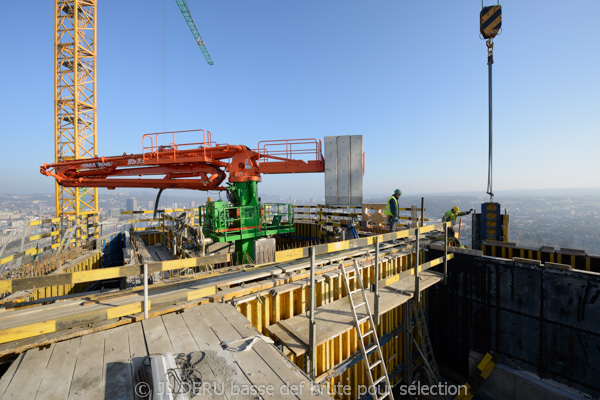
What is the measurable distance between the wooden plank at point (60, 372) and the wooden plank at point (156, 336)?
27.7 inches

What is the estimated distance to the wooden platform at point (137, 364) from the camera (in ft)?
7.90

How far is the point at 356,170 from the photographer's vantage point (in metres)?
9.70

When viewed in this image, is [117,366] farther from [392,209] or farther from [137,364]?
[392,209]

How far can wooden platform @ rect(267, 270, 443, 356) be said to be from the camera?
184 inches

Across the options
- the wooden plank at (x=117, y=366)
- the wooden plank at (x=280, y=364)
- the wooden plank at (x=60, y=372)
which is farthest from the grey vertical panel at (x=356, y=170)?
the wooden plank at (x=60, y=372)

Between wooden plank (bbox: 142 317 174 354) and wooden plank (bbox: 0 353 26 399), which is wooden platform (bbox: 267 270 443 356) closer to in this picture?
wooden plank (bbox: 142 317 174 354)

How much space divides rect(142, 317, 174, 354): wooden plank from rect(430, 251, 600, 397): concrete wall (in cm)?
883

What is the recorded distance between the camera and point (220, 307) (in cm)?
423

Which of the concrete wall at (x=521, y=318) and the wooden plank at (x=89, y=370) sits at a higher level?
the wooden plank at (x=89, y=370)

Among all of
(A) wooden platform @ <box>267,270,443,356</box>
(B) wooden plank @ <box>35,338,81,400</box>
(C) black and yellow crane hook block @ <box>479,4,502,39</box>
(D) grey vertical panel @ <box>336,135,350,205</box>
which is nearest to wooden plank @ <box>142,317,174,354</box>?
(B) wooden plank @ <box>35,338,81,400</box>

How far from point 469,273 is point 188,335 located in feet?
29.2

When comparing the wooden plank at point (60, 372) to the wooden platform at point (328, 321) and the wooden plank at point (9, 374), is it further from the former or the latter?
the wooden platform at point (328, 321)

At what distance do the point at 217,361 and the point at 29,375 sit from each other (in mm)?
1832

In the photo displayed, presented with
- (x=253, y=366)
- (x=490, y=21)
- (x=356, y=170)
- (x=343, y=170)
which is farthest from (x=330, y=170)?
(x=490, y=21)
